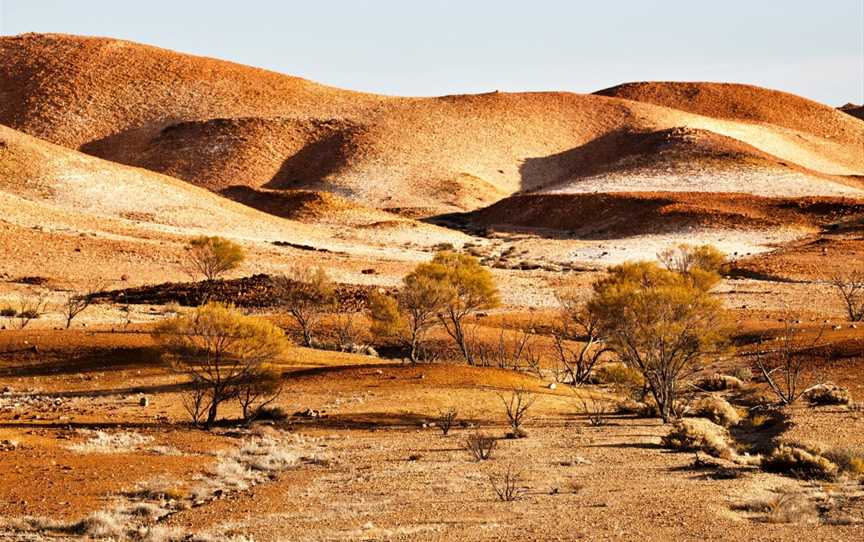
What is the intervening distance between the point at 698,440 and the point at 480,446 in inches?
147

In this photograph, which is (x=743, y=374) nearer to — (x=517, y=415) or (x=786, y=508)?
(x=517, y=415)

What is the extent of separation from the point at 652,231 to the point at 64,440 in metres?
60.9

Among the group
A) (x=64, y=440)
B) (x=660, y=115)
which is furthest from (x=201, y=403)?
(x=660, y=115)

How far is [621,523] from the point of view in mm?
14648

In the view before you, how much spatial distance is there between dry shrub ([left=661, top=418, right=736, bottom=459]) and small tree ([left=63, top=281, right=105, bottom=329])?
1966cm

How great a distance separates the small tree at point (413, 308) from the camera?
34.0 m

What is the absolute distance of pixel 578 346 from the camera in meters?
37.1

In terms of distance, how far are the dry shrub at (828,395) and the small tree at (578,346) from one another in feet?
19.9

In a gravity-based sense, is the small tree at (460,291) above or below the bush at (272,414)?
above

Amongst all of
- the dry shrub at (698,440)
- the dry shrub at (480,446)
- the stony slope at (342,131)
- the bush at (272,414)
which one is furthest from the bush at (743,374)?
the stony slope at (342,131)

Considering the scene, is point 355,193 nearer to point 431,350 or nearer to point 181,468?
point 431,350

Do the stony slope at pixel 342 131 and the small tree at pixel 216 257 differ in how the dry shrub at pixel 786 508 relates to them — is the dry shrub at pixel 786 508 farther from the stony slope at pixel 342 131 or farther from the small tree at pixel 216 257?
the stony slope at pixel 342 131

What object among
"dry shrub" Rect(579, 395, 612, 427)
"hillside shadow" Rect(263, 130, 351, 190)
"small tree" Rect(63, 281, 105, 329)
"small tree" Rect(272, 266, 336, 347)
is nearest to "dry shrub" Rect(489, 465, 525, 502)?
"dry shrub" Rect(579, 395, 612, 427)

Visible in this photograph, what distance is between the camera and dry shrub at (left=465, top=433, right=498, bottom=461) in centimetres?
1961
